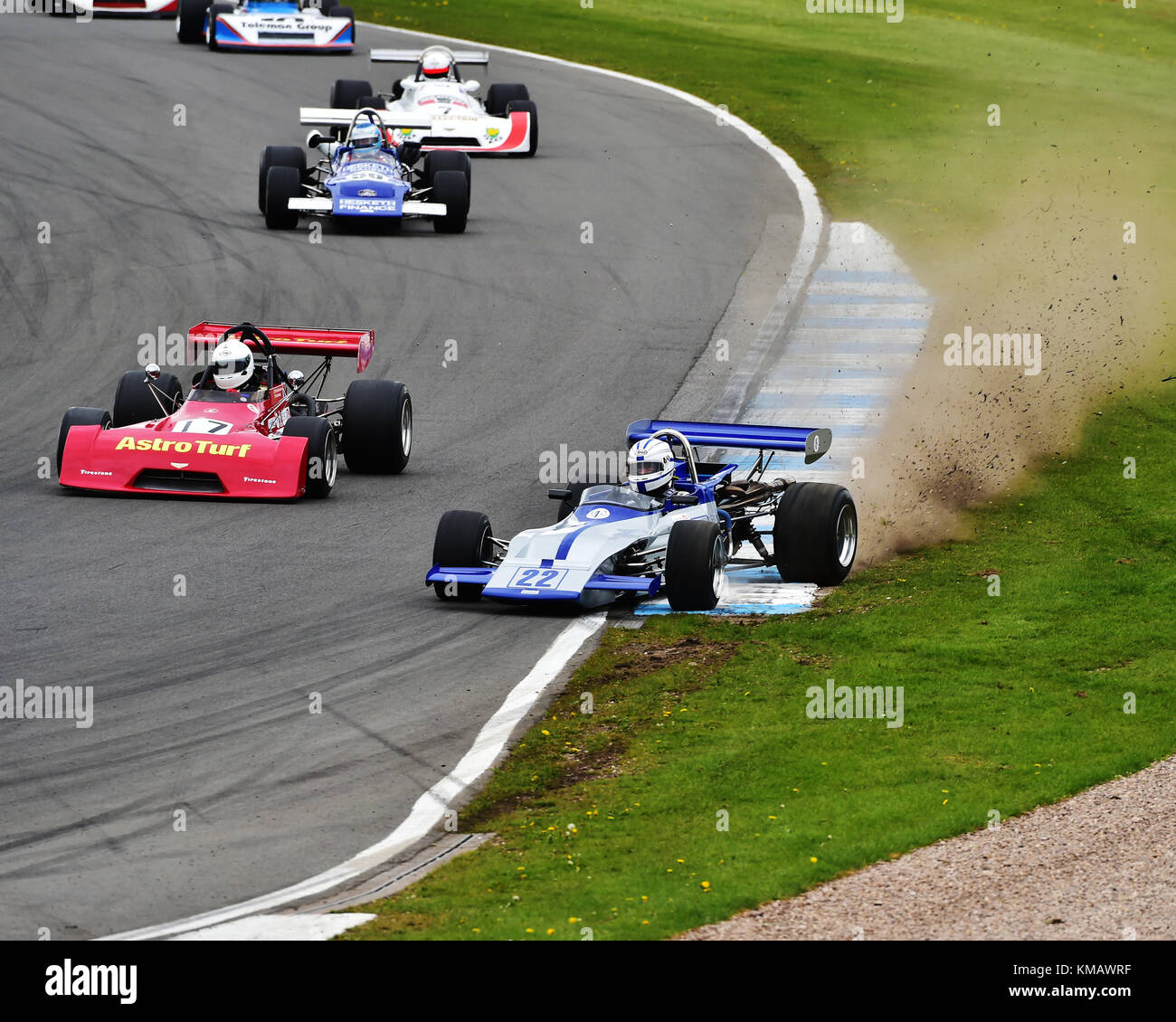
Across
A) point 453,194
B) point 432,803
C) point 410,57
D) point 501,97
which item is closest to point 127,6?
point 410,57

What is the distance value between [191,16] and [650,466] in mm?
26740

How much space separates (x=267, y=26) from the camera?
37.3m

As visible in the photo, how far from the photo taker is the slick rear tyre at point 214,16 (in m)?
37.3

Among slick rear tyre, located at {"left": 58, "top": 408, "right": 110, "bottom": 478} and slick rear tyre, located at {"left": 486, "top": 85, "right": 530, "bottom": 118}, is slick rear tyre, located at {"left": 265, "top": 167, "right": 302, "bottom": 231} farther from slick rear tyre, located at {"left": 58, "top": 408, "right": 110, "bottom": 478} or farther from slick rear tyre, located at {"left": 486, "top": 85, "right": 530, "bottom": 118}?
slick rear tyre, located at {"left": 58, "top": 408, "right": 110, "bottom": 478}

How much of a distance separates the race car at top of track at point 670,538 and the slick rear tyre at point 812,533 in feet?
0.03

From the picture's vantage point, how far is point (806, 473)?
18.3 m

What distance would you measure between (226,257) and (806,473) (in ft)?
35.3

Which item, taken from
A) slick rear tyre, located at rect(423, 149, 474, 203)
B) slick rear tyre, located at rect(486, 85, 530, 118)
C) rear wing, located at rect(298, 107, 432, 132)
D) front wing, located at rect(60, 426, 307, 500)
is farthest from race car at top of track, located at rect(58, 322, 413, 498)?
slick rear tyre, located at rect(486, 85, 530, 118)

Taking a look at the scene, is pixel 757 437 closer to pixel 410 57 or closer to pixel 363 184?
pixel 363 184

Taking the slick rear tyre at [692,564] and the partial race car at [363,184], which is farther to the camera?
the partial race car at [363,184]

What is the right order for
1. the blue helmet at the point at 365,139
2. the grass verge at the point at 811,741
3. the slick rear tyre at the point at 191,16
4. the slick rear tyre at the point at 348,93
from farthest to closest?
the slick rear tyre at the point at 191,16 → the slick rear tyre at the point at 348,93 → the blue helmet at the point at 365,139 → the grass verge at the point at 811,741

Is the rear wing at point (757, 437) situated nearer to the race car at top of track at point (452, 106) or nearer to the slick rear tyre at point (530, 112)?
the race car at top of track at point (452, 106)

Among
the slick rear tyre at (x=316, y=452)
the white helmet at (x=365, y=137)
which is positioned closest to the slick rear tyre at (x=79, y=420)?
the slick rear tyre at (x=316, y=452)

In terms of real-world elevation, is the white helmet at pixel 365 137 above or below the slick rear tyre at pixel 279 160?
above
